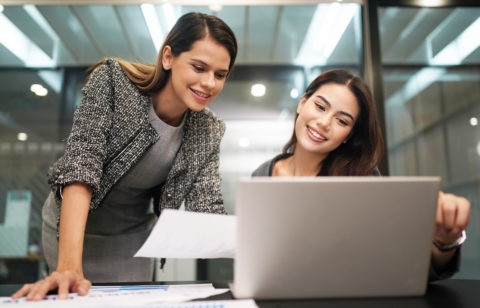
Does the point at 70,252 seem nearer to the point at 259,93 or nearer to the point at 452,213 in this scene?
the point at 452,213

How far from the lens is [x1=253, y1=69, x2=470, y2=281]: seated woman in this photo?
1.23 m

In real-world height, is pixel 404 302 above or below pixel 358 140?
below

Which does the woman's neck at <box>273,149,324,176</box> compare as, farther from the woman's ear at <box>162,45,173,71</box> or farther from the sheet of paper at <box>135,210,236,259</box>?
the sheet of paper at <box>135,210,236,259</box>

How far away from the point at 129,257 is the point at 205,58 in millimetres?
703

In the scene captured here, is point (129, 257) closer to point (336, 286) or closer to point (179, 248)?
point (179, 248)

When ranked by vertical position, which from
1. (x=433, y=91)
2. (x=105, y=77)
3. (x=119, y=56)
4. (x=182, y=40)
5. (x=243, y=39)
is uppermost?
(x=243, y=39)

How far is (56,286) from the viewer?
24.8 inches

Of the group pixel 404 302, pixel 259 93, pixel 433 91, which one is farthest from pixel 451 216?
pixel 259 93

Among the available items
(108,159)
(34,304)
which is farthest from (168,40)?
(34,304)

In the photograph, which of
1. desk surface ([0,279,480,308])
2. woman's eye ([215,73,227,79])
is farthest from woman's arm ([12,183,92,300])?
woman's eye ([215,73,227,79])

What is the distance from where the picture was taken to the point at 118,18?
2.57m

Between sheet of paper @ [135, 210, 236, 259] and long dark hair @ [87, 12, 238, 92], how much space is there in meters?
0.65

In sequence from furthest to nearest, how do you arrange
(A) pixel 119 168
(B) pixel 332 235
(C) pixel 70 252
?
1. (A) pixel 119 168
2. (C) pixel 70 252
3. (B) pixel 332 235

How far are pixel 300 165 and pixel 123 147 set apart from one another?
595mm
